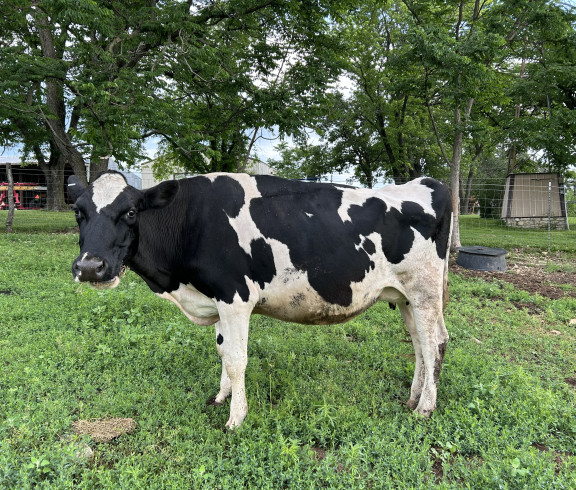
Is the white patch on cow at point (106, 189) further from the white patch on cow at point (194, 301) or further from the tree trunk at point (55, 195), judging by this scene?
the tree trunk at point (55, 195)

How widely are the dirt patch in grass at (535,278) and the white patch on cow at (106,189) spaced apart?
21.8 ft

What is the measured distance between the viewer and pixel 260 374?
13.0ft

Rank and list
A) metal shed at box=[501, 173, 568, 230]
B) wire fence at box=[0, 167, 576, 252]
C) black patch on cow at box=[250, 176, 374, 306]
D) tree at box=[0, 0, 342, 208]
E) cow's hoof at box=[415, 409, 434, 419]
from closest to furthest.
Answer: black patch on cow at box=[250, 176, 374, 306] < cow's hoof at box=[415, 409, 434, 419] < tree at box=[0, 0, 342, 208] < wire fence at box=[0, 167, 576, 252] < metal shed at box=[501, 173, 568, 230]

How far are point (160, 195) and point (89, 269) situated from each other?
810 mm

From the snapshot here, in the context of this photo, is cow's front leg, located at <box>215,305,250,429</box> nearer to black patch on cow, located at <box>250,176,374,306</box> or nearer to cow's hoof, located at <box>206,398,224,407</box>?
cow's hoof, located at <box>206,398,224,407</box>

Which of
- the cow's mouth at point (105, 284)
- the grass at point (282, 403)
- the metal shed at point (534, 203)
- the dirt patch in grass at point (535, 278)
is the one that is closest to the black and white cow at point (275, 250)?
the cow's mouth at point (105, 284)

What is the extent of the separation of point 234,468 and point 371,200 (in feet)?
7.86

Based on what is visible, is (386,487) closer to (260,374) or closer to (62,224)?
(260,374)

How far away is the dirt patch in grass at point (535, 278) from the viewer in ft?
24.5

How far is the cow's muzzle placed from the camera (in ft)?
8.39

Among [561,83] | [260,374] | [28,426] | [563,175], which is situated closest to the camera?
[28,426]

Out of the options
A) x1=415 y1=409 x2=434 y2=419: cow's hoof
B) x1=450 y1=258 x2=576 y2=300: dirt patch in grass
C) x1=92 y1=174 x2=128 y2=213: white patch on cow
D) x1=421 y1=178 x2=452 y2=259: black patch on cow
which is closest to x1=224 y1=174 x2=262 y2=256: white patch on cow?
x1=92 y1=174 x2=128 y2=213: white patch on cow

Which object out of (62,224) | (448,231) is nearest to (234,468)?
(448,231)

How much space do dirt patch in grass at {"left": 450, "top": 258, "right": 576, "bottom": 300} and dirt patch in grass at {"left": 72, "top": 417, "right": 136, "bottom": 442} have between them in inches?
252
